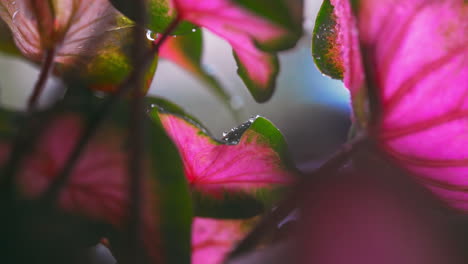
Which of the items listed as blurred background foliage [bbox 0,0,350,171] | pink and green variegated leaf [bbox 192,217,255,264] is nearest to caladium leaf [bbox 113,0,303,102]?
pink and green variegated leaf [bbox 192,217,255,264]

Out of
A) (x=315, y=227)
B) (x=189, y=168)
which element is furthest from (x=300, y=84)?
(x=315, y=227)

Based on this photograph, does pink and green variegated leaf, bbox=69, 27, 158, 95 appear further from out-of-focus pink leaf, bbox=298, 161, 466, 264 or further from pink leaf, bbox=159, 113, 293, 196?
out-of-focus pink leaf, bbox=298, 161, 466, 264

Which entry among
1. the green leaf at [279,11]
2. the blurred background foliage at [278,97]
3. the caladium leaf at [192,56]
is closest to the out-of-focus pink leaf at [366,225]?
the green leaf at [279,11]

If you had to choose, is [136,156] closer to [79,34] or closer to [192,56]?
[79,34]

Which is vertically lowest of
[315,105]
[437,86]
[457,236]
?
[315,105]

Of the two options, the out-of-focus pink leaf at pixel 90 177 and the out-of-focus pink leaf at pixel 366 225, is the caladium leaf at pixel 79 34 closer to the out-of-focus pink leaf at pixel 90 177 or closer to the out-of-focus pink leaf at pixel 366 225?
the out-of-focus pink leaf at pixel 90 177

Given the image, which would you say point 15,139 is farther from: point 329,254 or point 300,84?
point 300,84
